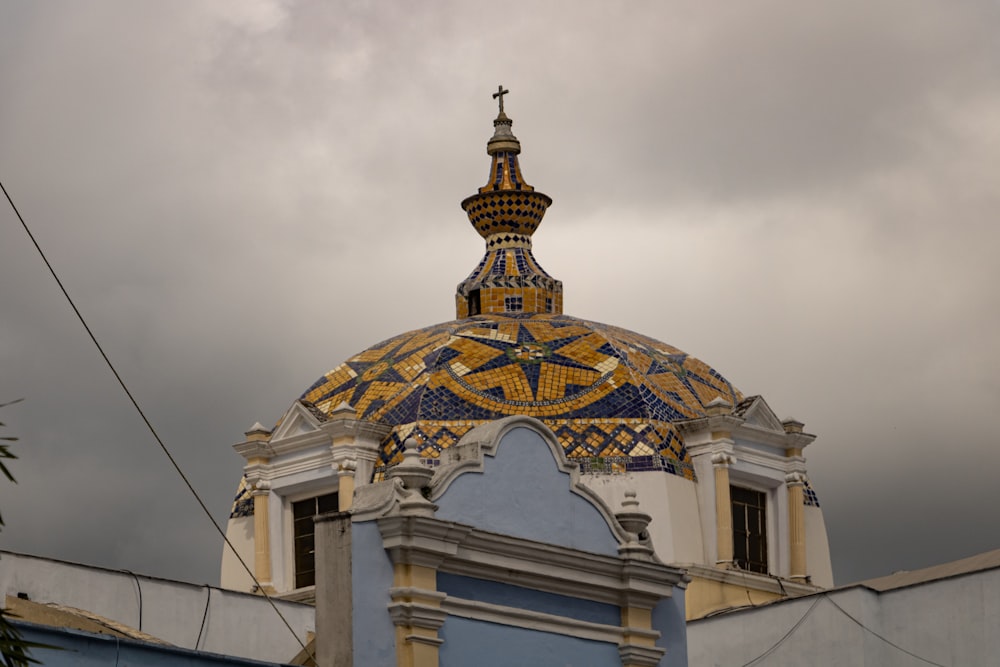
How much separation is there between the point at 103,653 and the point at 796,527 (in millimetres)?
14232

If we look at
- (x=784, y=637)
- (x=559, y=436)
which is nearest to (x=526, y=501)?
(x=784, y=637)

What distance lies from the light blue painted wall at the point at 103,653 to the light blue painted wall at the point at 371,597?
7.21ft

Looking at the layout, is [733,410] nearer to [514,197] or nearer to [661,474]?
[661,474]

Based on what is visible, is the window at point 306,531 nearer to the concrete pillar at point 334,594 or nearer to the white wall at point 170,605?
the white wall at point 170,605

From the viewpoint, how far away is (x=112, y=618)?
25.7 m

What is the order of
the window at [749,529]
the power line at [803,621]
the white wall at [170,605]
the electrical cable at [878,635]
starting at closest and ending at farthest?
the white wall at [170,605], the electrical cable at [878,635], the power line at [803,621], the window at [749,529]

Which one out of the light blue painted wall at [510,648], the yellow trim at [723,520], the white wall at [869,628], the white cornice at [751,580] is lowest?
the light blue painted wall at [510,648]

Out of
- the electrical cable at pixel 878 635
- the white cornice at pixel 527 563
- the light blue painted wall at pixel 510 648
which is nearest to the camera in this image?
the white cornice at pixel 527 563

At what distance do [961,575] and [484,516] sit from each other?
20.1ft

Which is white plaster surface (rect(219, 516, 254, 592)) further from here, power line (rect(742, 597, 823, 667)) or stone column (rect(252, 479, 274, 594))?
power line (rect(742, 597, 823, 667))

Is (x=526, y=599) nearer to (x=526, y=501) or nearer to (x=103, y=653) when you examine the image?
(x=526, y=501)

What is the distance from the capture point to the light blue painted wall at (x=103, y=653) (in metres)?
19.0

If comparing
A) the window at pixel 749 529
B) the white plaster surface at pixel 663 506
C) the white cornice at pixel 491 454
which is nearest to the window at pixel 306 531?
the white plaster surface at pixel 663 506

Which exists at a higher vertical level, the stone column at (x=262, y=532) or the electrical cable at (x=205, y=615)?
the stone column at (x=262, y=532)
